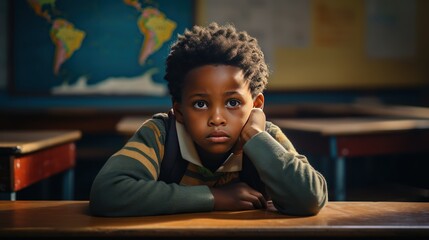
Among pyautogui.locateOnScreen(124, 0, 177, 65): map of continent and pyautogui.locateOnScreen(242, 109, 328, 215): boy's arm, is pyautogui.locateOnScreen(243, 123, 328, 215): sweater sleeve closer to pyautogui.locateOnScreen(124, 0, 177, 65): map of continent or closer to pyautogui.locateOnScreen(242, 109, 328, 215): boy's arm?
pyautogui.locateOnScreen(242, 109, 328, 215): boy's arm

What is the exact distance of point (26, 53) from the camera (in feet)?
16.7

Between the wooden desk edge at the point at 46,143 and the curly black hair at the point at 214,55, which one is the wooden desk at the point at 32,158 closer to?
the wooden desk edge at the point at 46,143

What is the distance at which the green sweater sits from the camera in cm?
151

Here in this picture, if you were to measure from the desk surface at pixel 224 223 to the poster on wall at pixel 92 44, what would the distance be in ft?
12.1

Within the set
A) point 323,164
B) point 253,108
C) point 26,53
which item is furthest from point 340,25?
point 253,108

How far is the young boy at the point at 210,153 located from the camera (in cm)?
154

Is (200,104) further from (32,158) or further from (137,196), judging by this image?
(32,158)

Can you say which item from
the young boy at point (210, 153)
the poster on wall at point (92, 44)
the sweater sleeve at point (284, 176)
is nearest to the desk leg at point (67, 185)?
the poster on wall at point (92, 44)

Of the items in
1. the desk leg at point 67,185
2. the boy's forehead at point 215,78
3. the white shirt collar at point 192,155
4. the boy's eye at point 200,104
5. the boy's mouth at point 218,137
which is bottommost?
the desk leg at point 67,185

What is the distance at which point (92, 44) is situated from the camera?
5.16m

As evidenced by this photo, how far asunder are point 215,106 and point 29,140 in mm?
1655

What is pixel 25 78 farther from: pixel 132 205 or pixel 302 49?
pixel 132 205

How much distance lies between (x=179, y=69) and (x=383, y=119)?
8.90ft

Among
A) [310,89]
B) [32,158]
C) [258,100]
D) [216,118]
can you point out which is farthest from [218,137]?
[310,89]
